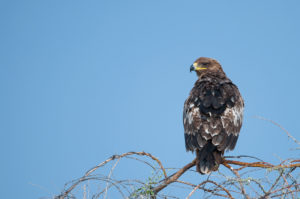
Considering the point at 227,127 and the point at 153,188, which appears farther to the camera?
the point at 227,127

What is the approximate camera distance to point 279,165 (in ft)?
12.7

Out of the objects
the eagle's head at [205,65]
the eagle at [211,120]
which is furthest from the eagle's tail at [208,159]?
the eagle's head at [205,65]

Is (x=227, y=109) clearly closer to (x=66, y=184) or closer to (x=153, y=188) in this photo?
(x=153, y=188)

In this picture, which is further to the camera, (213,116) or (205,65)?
(205,65)

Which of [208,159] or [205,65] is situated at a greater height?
[205,65]

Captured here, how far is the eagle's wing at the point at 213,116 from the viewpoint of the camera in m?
5.71

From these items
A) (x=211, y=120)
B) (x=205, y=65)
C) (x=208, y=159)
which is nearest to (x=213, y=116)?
(x=211, y=120)

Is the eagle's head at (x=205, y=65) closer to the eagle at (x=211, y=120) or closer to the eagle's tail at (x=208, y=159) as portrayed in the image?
the eagle at (x=211, y=120)

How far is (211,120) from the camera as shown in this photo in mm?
5895

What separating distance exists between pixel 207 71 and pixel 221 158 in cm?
332

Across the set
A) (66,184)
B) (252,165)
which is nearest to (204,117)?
(252,165)

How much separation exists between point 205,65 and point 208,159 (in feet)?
12.4

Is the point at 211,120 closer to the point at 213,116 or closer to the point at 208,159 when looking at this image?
the point at 213,116

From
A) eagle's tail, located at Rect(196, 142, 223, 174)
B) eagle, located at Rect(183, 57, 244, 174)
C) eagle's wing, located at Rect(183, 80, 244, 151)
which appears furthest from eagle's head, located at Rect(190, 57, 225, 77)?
eagle's tail, located at Rect(196, 142, 223, 174)
